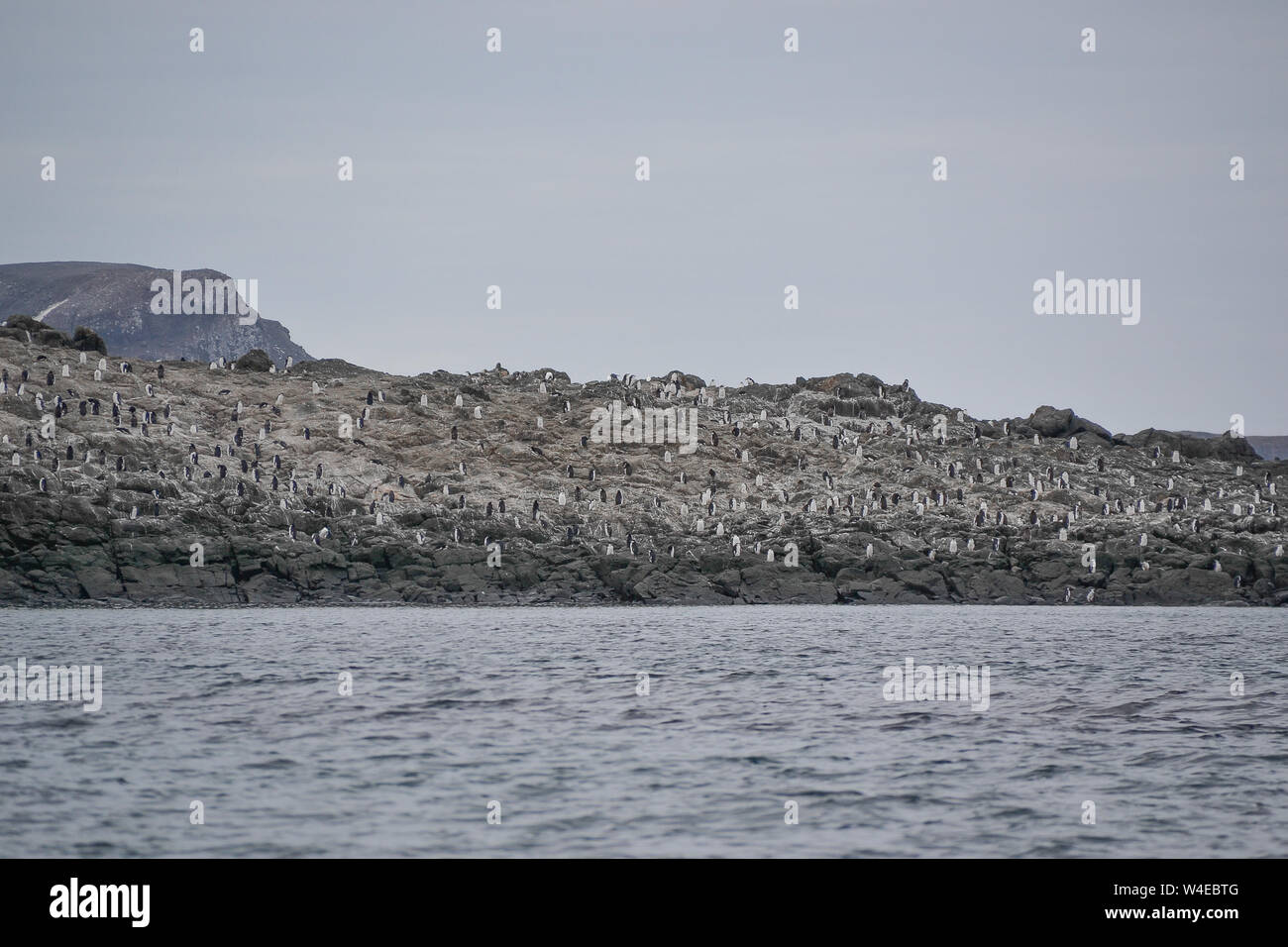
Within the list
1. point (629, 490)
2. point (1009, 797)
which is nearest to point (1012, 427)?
point (629, 490)

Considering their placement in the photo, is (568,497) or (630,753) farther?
(568,497)

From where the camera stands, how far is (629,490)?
342ft

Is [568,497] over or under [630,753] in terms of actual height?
over

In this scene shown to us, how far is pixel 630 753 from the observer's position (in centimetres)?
2523

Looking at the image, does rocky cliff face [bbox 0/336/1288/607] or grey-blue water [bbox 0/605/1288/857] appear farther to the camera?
rocky cliff face [bbox 0/336/1288/607]

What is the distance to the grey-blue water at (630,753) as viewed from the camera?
60.6 ft

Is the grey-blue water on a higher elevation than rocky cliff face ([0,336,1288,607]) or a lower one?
lower

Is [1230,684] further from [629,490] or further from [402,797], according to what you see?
[629,490]

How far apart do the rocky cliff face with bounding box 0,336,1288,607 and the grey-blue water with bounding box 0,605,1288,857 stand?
85.9 feet

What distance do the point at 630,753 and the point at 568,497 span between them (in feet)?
243

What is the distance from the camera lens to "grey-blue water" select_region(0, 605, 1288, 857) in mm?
18469

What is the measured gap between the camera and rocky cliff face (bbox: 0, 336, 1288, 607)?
76.5m

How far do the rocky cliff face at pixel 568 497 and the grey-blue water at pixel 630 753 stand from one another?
26.2 metres
